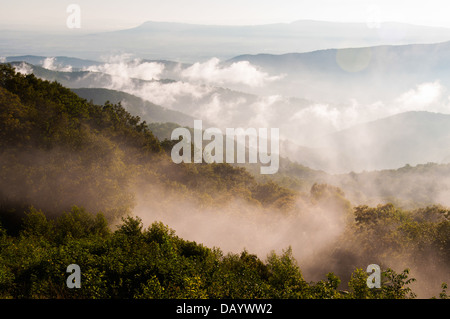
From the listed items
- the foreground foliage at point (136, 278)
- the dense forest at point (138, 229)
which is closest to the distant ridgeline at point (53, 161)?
the dense forest at point (138, 229)

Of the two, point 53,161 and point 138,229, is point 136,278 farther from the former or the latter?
point 53,161

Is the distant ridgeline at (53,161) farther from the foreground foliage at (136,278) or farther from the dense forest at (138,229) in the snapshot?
the foreground foliage at (136,278)

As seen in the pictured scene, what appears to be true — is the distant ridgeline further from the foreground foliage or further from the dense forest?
the foreground foliage

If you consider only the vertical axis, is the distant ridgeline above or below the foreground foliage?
above

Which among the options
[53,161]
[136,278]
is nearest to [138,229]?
[136,278]

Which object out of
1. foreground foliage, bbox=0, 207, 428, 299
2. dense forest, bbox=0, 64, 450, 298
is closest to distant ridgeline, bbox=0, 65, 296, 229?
dense forest, bbox=0, 64, 450, 298

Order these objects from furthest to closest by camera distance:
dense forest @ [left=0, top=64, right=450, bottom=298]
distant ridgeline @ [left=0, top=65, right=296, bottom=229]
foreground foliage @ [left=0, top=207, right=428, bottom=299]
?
distant ridgeline @ [left=0, top=65, right=296, bottom=229] → dense forest @ [left=0, top=64, right=450, bottom=298] → foreground foliage @ [left=0, top=207, right=428, bottom=299]

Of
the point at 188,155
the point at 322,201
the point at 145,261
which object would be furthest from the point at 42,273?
the point at 188,155

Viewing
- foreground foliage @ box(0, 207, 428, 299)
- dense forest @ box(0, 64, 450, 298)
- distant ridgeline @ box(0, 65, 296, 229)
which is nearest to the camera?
foreground foliage @ box(0, 207, 428, 299)

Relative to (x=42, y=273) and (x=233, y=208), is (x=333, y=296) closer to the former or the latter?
(x=42, y=273)
